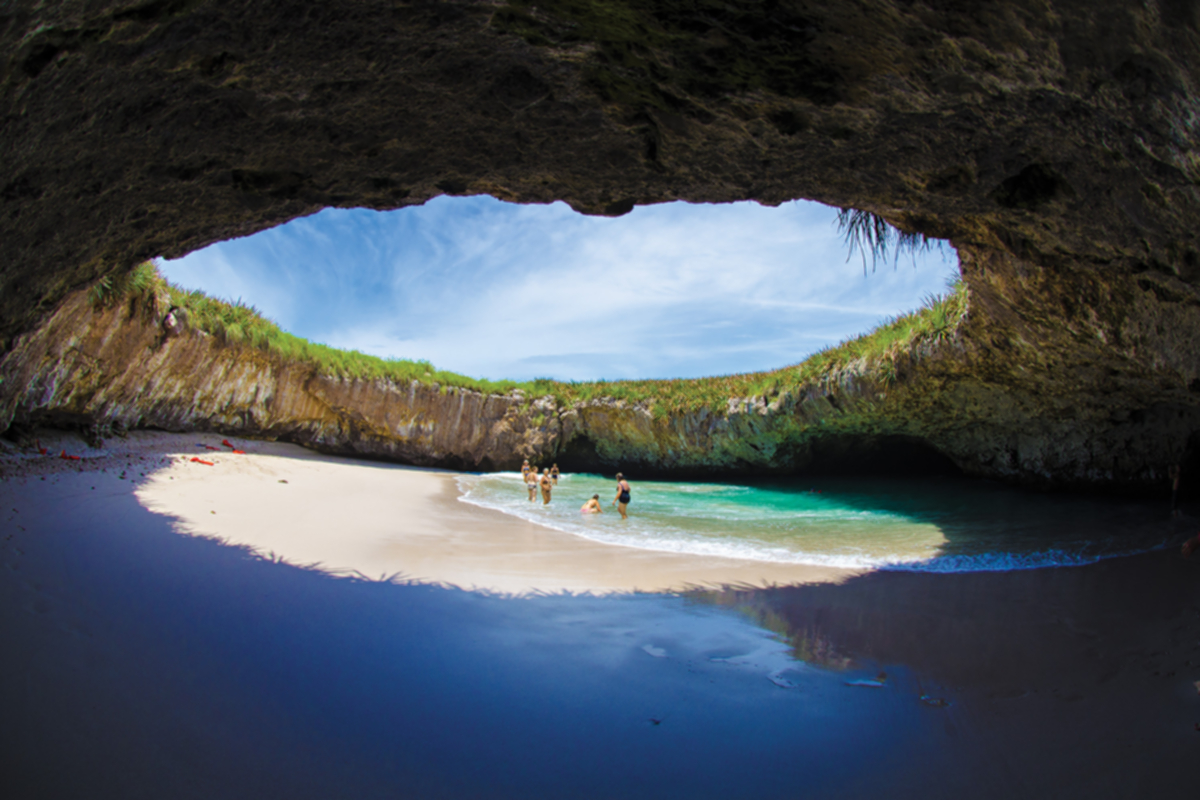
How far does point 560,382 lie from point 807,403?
1047 centimetres

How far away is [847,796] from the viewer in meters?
2.11

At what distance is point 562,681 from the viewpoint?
2914mm

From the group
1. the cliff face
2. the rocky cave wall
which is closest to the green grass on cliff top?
the cliff face

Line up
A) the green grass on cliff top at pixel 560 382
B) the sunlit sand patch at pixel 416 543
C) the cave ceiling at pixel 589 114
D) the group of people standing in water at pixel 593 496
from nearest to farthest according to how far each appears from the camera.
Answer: the cave ceiling at pixel 589 114
the sunlit sand patch at pixel 416 543
the green grass on cliff top at pixel 560 382
the group of people standing in water at pixel 593 496

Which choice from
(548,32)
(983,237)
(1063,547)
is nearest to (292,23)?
(548,32)

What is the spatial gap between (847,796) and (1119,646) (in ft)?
8.95

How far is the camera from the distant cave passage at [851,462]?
571 inches

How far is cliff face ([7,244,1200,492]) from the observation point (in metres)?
4.93

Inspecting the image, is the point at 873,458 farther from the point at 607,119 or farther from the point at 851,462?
the point at 607,119

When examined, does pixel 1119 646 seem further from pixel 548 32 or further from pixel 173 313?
pixel 173 313

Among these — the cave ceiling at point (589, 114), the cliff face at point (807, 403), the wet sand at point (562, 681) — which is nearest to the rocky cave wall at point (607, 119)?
the cave ceiling at point (589, 114)

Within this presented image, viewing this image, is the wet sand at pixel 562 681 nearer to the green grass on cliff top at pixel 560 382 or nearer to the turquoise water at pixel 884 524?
the turquoise water at pixel 884 524

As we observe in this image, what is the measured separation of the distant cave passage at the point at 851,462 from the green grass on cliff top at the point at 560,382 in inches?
103

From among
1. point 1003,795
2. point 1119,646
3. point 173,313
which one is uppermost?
point 173,313
